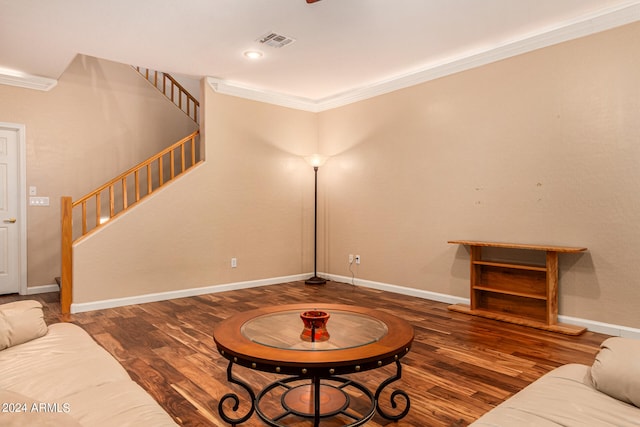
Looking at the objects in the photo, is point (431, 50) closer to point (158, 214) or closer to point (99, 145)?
point (158, 214)

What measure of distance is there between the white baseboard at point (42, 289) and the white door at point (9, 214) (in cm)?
17

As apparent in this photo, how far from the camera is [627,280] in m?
3.49

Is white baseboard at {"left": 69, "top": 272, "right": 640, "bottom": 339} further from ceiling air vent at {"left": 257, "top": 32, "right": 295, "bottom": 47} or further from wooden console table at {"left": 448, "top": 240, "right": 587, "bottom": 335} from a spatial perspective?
ceiling air vent at {"left": 257, "top": 32, "right": 295, "bottom": 47}

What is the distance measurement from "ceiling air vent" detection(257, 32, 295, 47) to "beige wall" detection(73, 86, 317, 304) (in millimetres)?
1534

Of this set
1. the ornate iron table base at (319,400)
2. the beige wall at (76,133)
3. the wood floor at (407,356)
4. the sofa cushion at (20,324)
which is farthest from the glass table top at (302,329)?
the beige wall at (76,133)

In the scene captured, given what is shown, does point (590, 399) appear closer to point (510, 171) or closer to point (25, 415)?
point (25, 415)

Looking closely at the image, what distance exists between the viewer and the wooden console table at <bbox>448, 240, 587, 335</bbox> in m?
3.74

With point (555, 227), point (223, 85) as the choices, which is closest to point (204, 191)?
point (223, 85)

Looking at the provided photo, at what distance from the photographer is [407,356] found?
3.07 metres

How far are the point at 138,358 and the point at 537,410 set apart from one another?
2.68m

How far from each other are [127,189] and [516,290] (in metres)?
5.25

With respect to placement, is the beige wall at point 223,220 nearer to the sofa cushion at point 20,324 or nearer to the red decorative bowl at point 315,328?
the sofa cushion at point 20,324

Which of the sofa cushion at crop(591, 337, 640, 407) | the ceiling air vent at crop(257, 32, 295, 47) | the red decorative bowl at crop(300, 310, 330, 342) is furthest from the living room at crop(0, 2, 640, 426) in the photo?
the red decorative bowl at crop(300, 310, 330, 342)

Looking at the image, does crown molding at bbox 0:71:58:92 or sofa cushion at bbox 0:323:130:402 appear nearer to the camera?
sofa cushion at bbox 0:323:130:402
